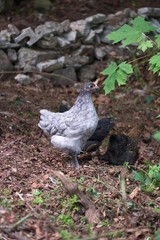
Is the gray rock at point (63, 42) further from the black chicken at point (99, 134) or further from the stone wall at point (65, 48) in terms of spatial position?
the black chicken at point (99, 134)

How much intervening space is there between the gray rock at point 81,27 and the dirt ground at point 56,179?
933mm

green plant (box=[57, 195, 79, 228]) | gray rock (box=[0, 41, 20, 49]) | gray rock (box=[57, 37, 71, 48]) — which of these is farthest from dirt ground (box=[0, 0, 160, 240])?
gray rock (box=[57, 37, 71, 48])

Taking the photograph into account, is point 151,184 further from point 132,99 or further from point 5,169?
point 132,99

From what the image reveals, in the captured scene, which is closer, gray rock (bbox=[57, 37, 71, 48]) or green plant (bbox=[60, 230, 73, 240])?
green plant (bbox=[60, 230, 73, 240])

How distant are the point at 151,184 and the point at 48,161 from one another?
105 centimetres

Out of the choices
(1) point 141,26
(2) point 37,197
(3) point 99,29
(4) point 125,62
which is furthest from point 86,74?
(2) point 37,197

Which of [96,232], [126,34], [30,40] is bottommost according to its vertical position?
[30,40]

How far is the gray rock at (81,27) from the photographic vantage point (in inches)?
313

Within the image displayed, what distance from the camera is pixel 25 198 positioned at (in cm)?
439

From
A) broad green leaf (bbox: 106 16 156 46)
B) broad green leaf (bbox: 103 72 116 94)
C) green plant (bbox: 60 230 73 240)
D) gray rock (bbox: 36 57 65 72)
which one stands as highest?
broad green leaf (bbox: 106 16 156 46)

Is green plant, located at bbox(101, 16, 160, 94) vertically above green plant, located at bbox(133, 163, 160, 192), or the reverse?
green plant, located at bbox(101, 16, 160, 94)

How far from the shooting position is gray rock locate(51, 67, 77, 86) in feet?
25.6

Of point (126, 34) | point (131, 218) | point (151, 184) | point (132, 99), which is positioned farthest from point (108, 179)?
point (132, 99)

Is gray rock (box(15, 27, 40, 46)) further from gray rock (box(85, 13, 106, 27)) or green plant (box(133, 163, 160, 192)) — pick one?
green plant (box(133, 163, 160, 192))
